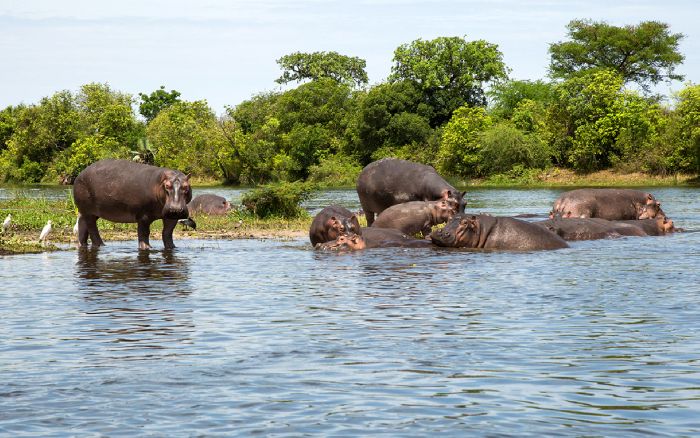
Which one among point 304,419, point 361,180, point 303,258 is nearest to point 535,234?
point 303,258

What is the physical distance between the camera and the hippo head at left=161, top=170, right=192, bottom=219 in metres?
16.1

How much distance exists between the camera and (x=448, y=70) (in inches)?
3125

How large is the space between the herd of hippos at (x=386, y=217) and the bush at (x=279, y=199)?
346cm

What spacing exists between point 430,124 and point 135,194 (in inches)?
2443

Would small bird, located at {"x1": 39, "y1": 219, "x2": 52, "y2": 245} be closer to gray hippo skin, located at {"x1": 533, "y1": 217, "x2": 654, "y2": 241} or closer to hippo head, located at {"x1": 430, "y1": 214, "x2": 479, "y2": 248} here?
hippo head, located at {"x1": 430, "y1": 214, "x2": 479, "y2": 248}

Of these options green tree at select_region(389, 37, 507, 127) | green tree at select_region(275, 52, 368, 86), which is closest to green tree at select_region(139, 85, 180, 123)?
green tree at select_region(275, 52, 368, 86)

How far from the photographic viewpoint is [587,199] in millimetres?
22297

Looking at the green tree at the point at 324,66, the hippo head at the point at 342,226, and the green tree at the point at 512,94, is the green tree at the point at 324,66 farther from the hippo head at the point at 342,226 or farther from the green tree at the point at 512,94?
the hippo head at the point at 342,226

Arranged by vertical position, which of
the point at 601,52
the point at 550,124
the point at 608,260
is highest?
the point at 601,52

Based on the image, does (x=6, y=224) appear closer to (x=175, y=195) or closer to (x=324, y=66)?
(x=175, y=195)

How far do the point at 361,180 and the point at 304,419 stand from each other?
15.6 meters

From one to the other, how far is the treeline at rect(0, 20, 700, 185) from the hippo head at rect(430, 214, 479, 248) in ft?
145

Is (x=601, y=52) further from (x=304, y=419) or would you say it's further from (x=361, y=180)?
(x=304, y=419)

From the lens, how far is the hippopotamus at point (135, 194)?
16234 millimetres
